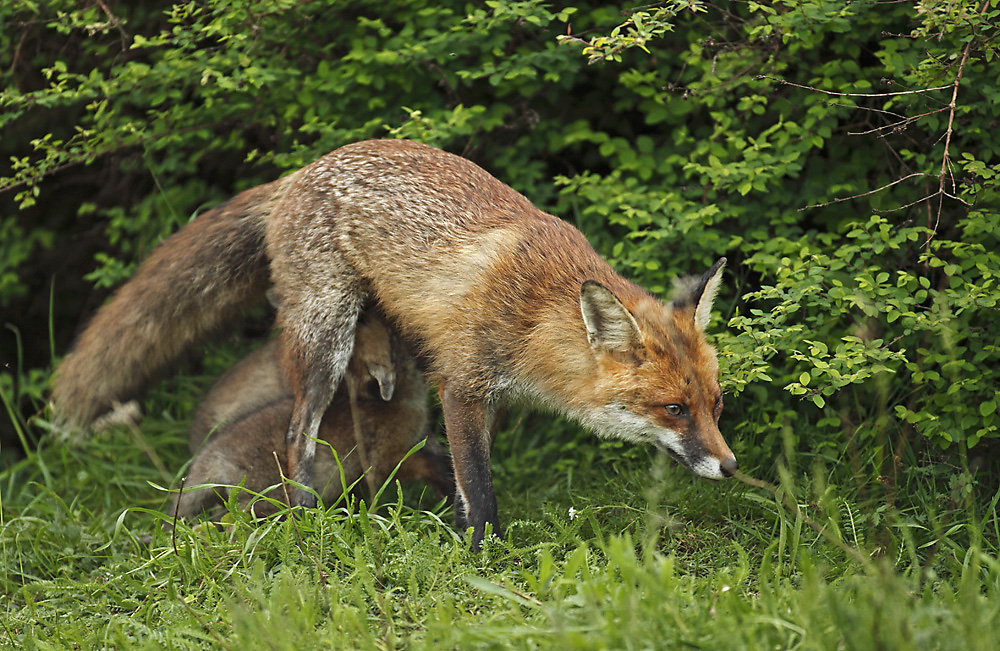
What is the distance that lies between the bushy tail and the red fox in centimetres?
53

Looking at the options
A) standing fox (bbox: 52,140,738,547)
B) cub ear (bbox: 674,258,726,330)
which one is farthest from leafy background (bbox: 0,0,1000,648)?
standing fox (bbox: 52,140,738,547)

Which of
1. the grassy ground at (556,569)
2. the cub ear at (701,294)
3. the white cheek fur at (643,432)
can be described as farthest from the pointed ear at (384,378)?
the cub ear at (701,294)

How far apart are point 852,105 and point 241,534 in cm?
344

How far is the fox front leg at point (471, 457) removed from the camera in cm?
398

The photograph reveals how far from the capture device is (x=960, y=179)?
4.10 m

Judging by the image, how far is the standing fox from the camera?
3721mm

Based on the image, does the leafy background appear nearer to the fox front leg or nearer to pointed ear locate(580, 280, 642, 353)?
pointed ear locate(580, 280, 642, 353)

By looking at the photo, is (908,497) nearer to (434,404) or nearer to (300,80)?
(434,404)

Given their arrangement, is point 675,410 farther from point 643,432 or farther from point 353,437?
point 353,437

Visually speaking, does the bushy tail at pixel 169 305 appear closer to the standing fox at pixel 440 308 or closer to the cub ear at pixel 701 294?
the standing fox at pixel 440 308

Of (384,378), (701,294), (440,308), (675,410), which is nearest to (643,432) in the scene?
(675,410)

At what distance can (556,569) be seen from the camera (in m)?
3.37

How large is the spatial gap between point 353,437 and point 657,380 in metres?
1.81

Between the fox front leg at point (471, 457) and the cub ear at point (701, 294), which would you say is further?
the fox front leg at point (471, 457)
